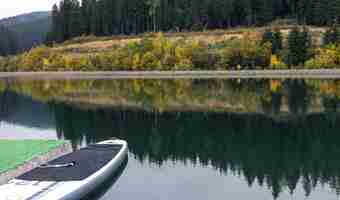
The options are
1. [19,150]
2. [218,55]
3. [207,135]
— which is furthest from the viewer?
[218,55]

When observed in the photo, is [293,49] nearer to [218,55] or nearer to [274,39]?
[274,39]

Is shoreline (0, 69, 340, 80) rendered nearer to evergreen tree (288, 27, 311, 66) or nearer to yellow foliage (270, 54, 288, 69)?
yellow foliage (270, 54, 288, 69)

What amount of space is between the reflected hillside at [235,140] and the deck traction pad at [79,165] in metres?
3.06

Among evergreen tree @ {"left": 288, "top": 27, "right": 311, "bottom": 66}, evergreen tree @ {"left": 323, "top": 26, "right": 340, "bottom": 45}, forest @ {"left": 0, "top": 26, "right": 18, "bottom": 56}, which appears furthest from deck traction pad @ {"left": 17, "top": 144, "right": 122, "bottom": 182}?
forest @ {"left": 0, "top": 26, "right": 18, "bottom": 56}

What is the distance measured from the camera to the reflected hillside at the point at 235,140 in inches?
Result: 873

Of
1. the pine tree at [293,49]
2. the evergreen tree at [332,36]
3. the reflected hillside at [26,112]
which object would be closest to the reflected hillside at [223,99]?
the reflected hillside at [26,112]

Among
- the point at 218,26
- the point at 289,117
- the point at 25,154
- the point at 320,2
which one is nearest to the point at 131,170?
the point at 25,154

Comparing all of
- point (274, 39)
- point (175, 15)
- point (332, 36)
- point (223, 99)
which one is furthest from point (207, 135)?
point (175, 15)

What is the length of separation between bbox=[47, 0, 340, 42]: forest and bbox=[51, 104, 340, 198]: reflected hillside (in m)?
76.3

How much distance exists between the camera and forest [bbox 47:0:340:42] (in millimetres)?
116375

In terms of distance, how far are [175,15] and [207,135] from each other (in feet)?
337

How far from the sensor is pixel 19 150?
22.5 metres

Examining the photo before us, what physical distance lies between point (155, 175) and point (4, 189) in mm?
7596

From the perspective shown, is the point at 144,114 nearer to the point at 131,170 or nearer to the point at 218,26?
the point at 131,170
